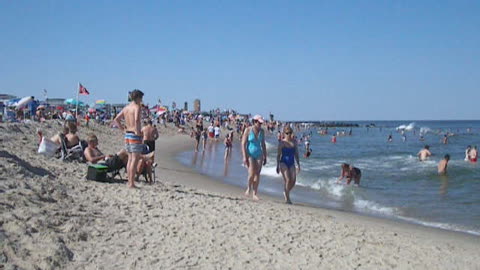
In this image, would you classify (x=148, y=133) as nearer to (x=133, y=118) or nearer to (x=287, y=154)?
(x=133, y=118)

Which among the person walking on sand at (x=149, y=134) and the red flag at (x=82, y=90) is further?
the red flag at (x=82, y=90)

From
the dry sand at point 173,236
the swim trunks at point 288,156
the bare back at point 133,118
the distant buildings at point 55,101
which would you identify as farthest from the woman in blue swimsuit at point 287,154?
the distant buildings at point 55,101

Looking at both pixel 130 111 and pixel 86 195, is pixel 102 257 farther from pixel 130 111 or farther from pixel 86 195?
pixel 130 111

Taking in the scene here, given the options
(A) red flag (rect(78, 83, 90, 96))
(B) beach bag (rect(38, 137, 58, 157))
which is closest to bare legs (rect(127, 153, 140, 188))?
(B) beach bag (rect(38, 137, 58, 157))

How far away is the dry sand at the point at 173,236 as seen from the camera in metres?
3.95

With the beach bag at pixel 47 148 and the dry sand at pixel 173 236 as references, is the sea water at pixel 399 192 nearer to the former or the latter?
the dry sand at pixel 173 236

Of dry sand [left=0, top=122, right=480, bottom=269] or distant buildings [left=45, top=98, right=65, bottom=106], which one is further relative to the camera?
distant buildings [left=45, top=98, right=65, bottom=106]

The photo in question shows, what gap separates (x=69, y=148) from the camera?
9.21 metres

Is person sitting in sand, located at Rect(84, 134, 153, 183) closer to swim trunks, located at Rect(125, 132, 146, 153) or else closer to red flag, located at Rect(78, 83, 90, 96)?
swim trunks, located at Rect(125, 132, 146, 153)

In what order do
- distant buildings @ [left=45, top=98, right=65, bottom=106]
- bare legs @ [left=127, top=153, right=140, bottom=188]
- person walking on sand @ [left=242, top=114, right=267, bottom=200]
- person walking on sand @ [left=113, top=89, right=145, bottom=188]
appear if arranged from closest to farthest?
person walking on sand @ [left=113, top=89, right=145, bottom=188], bare legs @ [left=127, top=153, right=140, bottom=188], person walking on sand @ [left=242, top=114, right=267, bottom=200], distant buildings @ [left=45, top=98, right=65, bottom=106]

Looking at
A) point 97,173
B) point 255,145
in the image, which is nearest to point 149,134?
point 97,173

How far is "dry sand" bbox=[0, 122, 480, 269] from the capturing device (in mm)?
3947

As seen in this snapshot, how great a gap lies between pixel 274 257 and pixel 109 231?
69.3 inches

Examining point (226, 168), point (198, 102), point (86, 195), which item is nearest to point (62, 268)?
point (86, 195)
